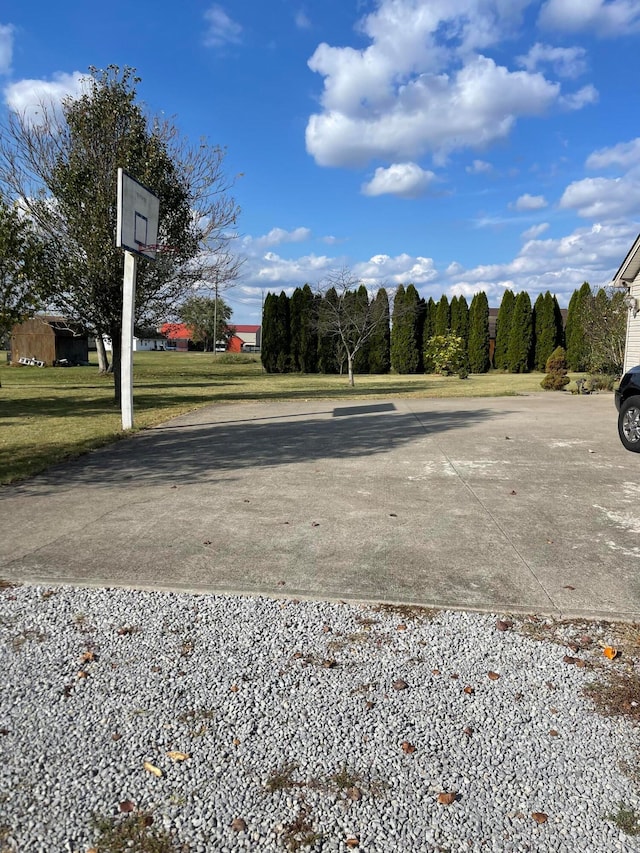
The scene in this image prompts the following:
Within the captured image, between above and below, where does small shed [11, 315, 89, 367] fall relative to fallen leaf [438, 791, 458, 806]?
above

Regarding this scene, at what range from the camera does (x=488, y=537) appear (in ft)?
15.4

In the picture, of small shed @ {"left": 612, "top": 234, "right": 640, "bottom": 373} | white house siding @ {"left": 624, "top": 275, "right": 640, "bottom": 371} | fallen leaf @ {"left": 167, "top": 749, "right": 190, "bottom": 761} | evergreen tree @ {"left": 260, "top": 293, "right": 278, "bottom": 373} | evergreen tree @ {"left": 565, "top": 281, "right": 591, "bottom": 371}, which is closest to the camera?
fallen leaf @ {"left": 167, "top": 749, "right": 190, "bottom": 761}

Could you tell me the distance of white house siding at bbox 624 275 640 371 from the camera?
1614 centimetres

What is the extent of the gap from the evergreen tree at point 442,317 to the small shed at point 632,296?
19758 millimetres

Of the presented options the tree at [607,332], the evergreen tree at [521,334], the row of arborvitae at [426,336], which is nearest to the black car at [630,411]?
the tree at [607,332]

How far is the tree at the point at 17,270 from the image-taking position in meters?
11.6

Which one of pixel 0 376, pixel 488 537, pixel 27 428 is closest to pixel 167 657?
pixel 488 537

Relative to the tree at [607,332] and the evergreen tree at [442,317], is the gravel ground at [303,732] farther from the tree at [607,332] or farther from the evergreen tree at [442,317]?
the evergreen tree at [442,317]

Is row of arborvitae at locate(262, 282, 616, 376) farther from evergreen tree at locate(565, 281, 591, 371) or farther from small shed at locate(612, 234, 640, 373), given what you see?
small shed at locate(612, 234, 640, 373)

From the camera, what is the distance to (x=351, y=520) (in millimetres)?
5168

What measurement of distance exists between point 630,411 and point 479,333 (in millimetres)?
28888

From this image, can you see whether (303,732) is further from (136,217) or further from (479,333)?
(479,333)

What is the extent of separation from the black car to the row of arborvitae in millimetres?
24813

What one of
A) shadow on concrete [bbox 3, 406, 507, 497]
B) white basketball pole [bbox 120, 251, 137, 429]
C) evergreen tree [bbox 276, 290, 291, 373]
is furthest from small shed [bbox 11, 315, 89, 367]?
shadow on concrete [bbox 3, 406, 507, 497]
